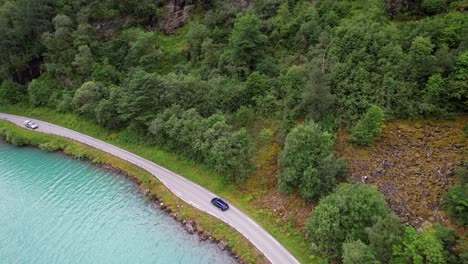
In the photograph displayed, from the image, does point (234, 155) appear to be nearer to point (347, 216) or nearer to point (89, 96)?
point (347, 216)

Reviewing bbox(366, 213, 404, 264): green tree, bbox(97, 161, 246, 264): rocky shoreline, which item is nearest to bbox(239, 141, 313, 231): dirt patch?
bbox(97, 161, 246, 264): rocky shoreline

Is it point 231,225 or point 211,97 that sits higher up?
point 211,97

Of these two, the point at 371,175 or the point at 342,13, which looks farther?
the point at 342,13

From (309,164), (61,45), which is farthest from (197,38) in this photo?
(309,164)

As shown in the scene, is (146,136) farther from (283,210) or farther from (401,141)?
(401,141)

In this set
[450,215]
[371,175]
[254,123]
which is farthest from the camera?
[254,123]

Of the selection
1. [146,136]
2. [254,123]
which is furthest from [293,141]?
[146,136]
